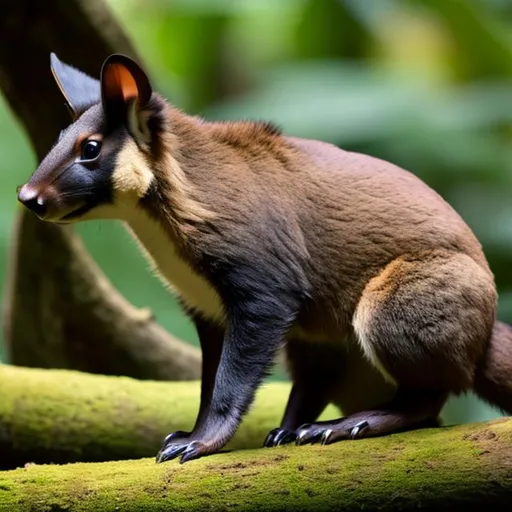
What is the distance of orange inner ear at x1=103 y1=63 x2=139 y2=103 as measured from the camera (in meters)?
2.65

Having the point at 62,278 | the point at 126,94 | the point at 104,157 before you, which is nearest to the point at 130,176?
the point at 104,157

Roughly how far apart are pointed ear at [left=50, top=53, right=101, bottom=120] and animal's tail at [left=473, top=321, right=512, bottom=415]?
1.41 meters

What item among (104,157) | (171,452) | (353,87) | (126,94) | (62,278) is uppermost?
(126,94)

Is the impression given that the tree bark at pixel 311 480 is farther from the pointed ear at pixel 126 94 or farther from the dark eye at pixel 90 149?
the pointed ear at pixel 126 94

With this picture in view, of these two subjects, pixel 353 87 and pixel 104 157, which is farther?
pixel 353 87

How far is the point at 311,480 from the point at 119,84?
3.95 feet

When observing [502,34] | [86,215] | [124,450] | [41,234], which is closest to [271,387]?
[124,450]

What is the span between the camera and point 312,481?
8.03 ft

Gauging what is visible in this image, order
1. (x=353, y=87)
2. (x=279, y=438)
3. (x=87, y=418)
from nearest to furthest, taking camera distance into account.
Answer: (x=279, y=438) → (x=87, y=418) → (x=353, y=87)

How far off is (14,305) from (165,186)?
2117 millimetres

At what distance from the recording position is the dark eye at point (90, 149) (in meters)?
2.70

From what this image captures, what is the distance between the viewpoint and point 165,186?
2834 millimetres

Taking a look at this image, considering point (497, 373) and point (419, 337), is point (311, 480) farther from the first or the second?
point (497, 373)

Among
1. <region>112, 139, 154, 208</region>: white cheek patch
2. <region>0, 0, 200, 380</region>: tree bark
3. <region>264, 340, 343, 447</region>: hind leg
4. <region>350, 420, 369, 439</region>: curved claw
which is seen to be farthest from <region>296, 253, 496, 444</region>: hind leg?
<region>0, 0, 200, 380</region>: tree bark
